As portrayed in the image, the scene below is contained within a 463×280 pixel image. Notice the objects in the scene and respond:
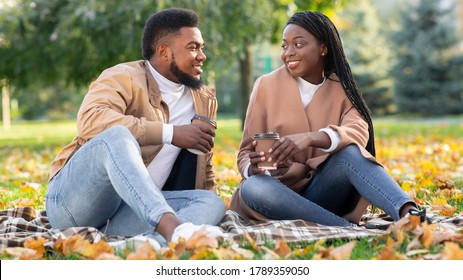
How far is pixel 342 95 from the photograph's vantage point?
3949 millimetres

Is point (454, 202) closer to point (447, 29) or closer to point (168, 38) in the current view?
point (168, 38)

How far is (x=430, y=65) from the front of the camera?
24.0 meters

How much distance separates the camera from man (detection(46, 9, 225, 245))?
310 cm

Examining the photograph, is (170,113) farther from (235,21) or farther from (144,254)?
(235,21)

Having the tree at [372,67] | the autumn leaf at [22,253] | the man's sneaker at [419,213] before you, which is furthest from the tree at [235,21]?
the tree at [372,67]

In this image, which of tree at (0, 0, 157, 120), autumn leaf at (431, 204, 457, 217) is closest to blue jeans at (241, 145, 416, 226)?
autumn leaf at (431, 204, 457, 217)

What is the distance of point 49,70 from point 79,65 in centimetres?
67

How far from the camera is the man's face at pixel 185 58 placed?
378cm

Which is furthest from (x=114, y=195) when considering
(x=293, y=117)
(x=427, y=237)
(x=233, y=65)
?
(x=233, y=65)

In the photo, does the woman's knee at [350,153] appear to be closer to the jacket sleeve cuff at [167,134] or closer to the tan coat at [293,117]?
the tan coat at [293,117]

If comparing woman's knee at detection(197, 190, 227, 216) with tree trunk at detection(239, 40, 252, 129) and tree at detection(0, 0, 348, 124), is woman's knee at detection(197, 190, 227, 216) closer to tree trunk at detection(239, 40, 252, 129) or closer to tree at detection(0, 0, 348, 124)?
tree at detection(0, 0, 348, 124)

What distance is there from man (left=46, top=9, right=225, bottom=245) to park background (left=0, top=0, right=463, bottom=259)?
2.32 feet

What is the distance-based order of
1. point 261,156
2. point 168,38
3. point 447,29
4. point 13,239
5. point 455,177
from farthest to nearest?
point 447,29, point 455,177, point 168,38, point 261,156, point 13,239
